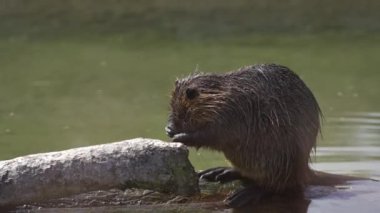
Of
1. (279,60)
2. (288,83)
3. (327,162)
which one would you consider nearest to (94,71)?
(279,60)

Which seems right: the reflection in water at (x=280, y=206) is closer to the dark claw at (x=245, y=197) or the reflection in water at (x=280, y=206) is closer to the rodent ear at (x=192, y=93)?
the dark claw at (x=245, y=197)

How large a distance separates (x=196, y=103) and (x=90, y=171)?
0.49 m

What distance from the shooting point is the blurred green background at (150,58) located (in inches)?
222

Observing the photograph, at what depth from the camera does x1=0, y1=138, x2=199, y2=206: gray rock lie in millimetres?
3740

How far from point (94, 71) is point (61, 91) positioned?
2.81ft

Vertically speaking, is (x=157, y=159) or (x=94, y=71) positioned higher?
(x=94, y=71)

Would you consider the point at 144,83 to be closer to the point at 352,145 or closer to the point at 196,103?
the point at 352,145

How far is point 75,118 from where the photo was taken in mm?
5941

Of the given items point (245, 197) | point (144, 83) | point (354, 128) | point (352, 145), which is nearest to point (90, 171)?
point (245, 197)

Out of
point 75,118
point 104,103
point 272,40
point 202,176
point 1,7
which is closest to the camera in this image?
point 202,176

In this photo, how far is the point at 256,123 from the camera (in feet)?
12.5

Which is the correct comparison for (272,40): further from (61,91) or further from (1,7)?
(1,7)

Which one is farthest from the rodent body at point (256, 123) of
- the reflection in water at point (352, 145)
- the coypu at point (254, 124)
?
the reflection in water at point (352, 145)

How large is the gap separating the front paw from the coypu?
0.09 meters
